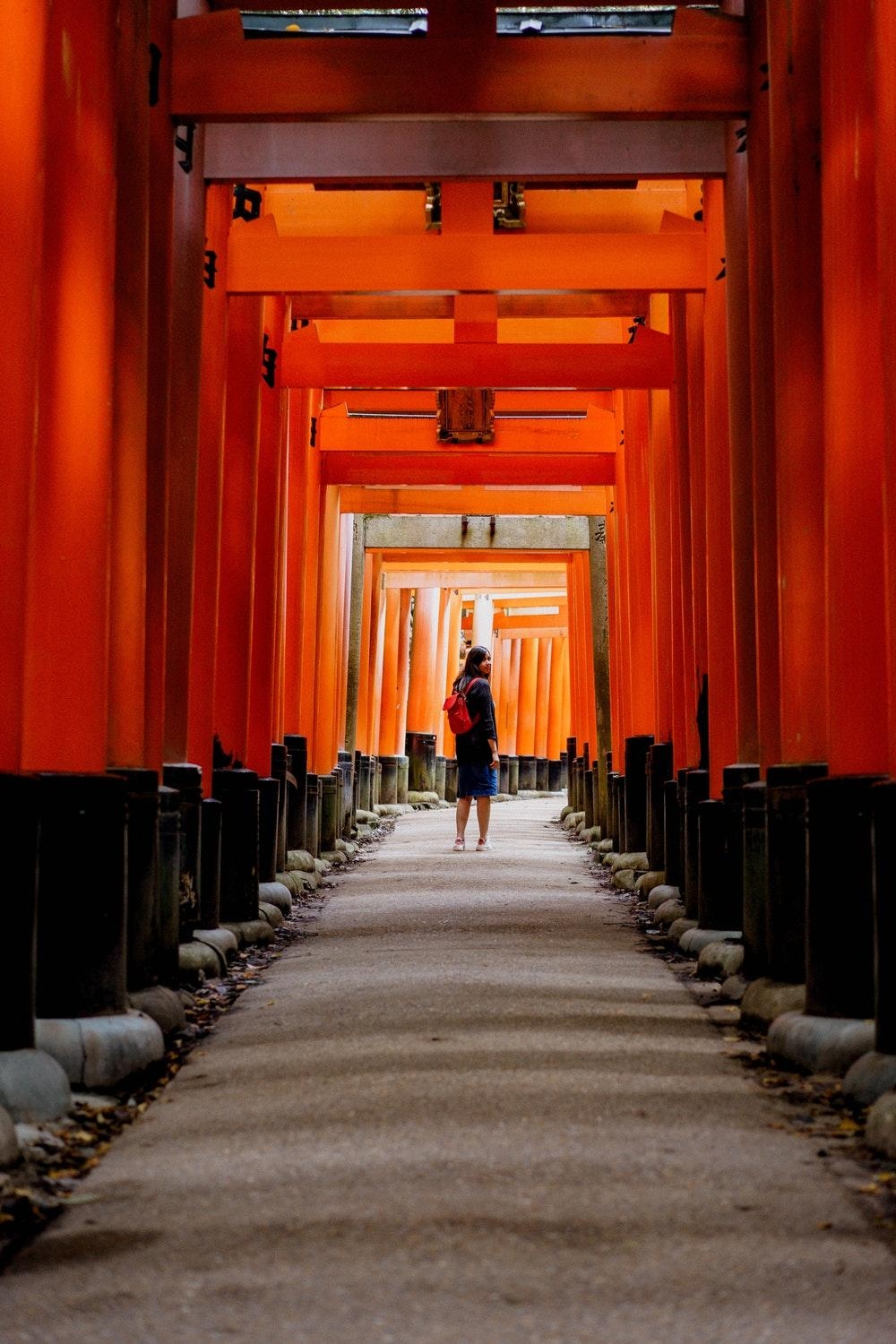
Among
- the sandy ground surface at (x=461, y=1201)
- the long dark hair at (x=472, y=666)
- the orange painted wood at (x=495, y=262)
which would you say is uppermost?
the orange painted wood at (x=495, y=262)

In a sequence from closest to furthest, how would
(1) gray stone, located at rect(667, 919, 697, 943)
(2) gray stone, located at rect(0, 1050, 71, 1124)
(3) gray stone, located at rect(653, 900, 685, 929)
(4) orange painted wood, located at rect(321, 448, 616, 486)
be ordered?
1. (2) gray stone, located at rect(0, 1050, 71, 1124)
2. (1) gray stone, located at rect(667, 919, 697, 943)
3. (3) gray stone, located at rect(653, 900, 685, 929)
4. (4) orange painted wood, located at rect(321, 448, 616, 486)

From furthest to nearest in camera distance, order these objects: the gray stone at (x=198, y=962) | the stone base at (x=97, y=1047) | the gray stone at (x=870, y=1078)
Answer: the gray stone at (x=198, y=962) < the stone base at (x=97, y=1047) < the gray stone at (x=870, y=1078)

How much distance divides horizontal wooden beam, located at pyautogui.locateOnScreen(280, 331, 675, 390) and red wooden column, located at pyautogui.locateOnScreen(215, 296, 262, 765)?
2.00 m

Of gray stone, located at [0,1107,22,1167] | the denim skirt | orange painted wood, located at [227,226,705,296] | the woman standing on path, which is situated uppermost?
orange painted wood, located at [227,226,705,296]

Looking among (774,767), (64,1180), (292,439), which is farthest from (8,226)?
(292,439)

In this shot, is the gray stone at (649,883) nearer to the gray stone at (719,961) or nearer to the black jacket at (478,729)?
the black jacket at (478,729)

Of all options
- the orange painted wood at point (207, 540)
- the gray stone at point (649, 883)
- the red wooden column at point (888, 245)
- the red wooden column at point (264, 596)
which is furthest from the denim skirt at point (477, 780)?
the red wooden column at point (888, 245)

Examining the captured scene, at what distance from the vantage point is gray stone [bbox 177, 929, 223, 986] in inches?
254

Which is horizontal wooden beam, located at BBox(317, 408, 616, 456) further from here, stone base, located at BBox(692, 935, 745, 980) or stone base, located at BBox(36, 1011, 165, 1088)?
stone base, located at BBox(36, 1011, 165, 1088)

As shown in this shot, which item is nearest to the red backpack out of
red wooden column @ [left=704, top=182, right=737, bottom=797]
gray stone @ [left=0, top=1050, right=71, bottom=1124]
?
red wooden column @ [left=704, top=182, right=737, bottom=797]

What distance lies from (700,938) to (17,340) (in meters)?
4.31

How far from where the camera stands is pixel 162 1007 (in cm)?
528

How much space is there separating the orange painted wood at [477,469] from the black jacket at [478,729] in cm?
229

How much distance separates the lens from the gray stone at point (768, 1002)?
5195 millimetres
